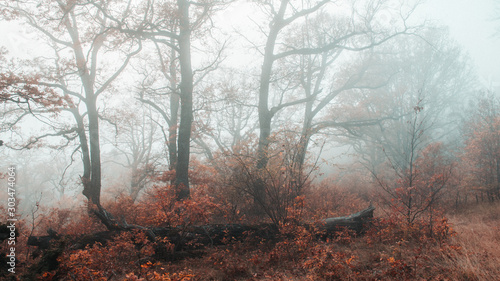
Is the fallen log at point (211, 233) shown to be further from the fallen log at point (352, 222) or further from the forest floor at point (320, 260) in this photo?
the forest floor at point (320, 260)

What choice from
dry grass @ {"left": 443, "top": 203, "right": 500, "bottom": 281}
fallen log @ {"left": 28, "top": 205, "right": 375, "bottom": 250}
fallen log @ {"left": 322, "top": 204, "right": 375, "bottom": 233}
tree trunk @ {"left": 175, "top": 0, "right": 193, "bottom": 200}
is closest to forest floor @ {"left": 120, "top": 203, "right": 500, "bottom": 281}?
dry grass @ {"left": 443, "top": 203, "right": 500, "bottom": 281}

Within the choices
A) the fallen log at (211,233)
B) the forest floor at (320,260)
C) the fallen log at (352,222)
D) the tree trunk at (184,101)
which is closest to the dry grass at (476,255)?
the forest floor at (320,260)

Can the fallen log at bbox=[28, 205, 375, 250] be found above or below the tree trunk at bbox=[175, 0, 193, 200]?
below

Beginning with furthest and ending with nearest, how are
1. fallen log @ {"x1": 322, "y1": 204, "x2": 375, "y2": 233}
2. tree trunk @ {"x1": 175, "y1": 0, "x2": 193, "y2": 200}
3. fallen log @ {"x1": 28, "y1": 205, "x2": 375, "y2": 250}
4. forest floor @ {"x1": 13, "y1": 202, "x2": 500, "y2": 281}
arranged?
tree trunk @ {"x1": 175, "y1": 0, "x2": 193, "y2": 200} → fallen log @ {"x1": 322, "y1": 204, "x2": 375, "y2": 233} → fallen log @ {"x1": 28, "y1": 205, "x2": 375, "y2": 250} → forest floor @ {"x1": 13, "y1": 202, "x2": 500, "y2": 281}

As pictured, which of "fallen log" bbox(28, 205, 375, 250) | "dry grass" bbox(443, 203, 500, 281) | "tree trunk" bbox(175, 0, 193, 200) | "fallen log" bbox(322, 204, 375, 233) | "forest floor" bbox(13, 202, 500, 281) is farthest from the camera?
"tree trunk" bbox(175, 0, 193, 200)

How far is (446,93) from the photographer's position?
2089cm

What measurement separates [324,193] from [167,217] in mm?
7954

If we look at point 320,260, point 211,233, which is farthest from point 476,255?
point 211,233

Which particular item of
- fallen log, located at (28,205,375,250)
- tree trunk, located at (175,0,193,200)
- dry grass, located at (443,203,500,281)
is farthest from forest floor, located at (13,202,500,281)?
tree trunk, located at (175,0,193,200)

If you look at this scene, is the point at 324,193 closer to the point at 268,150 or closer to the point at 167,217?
the point at 268,150

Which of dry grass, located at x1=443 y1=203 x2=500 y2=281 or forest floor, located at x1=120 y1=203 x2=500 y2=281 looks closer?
dry grass, located at x1=443 y1=203 x2=500 y2=281

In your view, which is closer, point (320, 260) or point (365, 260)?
point (320, 260)

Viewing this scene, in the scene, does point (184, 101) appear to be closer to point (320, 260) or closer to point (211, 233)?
point (211, 233)

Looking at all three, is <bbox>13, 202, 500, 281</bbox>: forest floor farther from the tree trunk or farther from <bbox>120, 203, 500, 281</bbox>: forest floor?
the tree trunk
